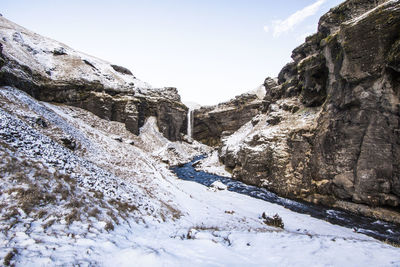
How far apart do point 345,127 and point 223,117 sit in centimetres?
5712

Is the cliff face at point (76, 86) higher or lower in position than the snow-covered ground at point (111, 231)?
higher

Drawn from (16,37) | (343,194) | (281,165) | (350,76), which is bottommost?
(343,194)

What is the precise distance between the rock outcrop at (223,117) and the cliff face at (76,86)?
25.7 meters

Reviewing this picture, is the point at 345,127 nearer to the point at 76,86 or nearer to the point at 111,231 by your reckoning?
the point at 111,231

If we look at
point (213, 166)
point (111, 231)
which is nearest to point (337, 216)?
point (111, 231)

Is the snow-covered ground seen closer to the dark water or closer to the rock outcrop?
the dark water

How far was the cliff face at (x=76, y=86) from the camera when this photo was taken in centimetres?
3278

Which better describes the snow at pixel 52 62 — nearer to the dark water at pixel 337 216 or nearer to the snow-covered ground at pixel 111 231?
the snow-covered ground at pixel 111 231

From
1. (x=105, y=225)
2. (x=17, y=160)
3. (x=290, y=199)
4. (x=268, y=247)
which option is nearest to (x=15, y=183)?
(x=17, y=160)

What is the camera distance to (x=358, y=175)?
16.6 meters

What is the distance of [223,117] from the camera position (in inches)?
2948

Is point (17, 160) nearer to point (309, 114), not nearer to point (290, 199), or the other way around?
point (290, 199)

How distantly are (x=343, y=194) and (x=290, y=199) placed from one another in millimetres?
4908

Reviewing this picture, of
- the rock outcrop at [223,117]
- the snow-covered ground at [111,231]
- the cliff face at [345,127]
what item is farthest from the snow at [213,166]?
the rock outcrop at [223,117]
